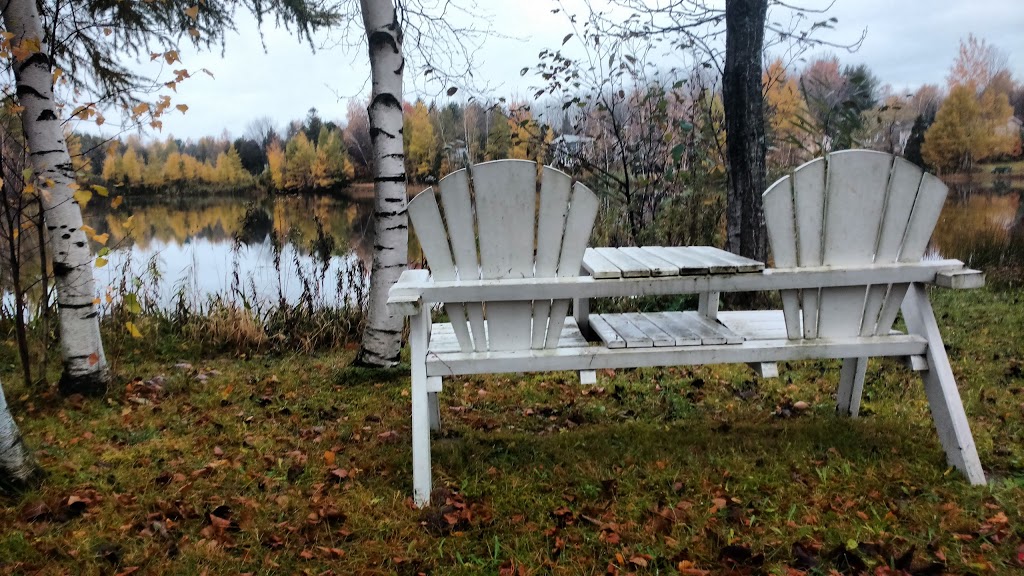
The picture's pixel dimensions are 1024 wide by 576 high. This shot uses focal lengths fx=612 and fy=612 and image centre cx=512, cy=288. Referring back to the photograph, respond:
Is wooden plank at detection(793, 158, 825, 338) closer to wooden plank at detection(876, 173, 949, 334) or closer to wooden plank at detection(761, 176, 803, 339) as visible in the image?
wooden plank at detection(761, 176, 803, 339)

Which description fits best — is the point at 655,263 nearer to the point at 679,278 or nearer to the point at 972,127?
the point at 679,278

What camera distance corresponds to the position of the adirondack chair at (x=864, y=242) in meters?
2.06

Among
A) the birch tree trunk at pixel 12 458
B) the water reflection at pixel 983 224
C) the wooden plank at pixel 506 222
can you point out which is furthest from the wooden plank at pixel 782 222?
the water reflection at pixel 983 224

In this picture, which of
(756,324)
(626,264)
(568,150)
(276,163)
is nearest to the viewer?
(626,264)

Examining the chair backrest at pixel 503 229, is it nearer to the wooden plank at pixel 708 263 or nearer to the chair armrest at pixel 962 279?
the wooden plank at pixel 708 263

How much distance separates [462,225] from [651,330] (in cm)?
84

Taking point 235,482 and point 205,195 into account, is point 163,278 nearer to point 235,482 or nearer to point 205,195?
point 235,482

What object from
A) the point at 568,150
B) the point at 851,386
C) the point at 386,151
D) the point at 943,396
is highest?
the point at 568,150

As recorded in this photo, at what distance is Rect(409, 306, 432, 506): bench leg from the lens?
2.04m

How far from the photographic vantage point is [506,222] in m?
2.02

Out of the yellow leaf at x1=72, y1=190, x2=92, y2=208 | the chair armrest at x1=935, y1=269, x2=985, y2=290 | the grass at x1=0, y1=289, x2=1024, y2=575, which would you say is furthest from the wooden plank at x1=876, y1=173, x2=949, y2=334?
the yellow leaf at x1=72, y1=190, x2=92, y2=208

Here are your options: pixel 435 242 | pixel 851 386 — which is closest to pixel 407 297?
pixel 435 242

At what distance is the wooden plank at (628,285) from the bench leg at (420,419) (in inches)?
4.5

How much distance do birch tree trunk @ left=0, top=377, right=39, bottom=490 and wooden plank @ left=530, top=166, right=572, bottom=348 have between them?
69.9 inches
